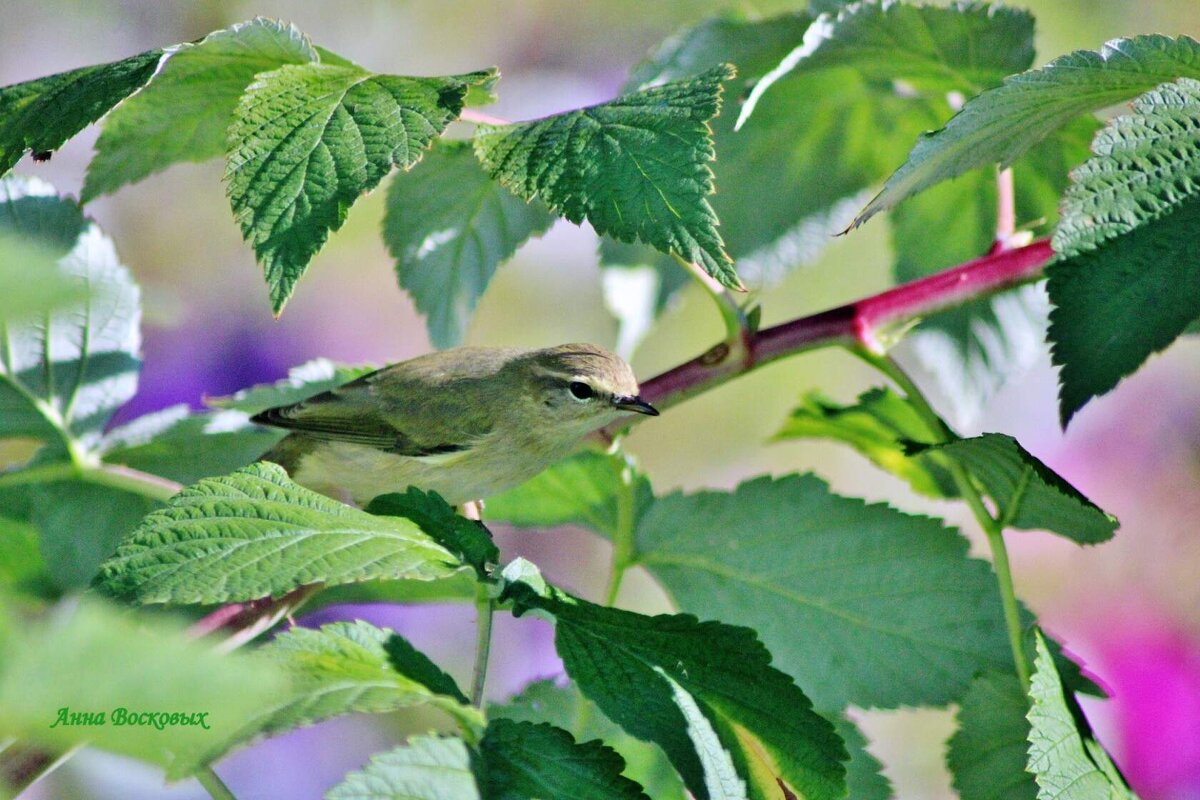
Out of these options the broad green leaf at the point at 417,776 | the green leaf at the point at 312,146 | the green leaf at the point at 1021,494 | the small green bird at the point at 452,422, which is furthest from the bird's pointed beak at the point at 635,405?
the broad green leaf at the point at 417,776

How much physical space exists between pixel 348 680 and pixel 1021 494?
0.68m

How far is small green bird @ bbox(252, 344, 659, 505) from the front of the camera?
1.56 metres

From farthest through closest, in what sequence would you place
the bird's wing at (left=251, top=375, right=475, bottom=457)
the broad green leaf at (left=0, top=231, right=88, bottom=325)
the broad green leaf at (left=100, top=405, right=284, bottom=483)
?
the bird's wing at (left=251, top=375, right=475, bottom=457) < the broad green leaf at (left=100, top=405, right=284, bottom=483) < the broad green leaf at (left=0, top=231, right=88, bottom=325)

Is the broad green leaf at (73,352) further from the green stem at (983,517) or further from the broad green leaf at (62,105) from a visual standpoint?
the green stem at (983,517)

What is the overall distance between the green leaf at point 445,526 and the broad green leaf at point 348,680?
0.09 m

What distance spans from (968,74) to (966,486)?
0.51 m

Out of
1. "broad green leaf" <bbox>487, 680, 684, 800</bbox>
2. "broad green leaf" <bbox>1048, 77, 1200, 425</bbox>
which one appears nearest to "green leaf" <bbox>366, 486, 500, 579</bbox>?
"broad green leaf" <bbox>487, 680, 684, 800</bbox>

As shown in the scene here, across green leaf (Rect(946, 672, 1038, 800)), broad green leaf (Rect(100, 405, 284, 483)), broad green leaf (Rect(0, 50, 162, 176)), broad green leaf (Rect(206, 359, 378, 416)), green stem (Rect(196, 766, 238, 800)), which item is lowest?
green leaf (Rect(946, 672, 1038, 800))

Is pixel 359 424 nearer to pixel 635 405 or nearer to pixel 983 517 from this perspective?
pixel 635 405

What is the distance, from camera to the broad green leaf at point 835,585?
3.85 feet

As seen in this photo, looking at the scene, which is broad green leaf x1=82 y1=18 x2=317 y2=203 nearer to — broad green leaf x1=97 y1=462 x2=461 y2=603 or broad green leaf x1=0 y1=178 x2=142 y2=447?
broad green leaf x1=0 y1=178 x2=142 y2=447

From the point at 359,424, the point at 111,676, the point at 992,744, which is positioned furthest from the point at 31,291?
the point at 359,424

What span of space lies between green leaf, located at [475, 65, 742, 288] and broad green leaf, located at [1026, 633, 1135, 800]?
16.1 inches

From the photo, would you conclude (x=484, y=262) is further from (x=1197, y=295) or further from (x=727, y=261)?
(x=1197, y=295)
